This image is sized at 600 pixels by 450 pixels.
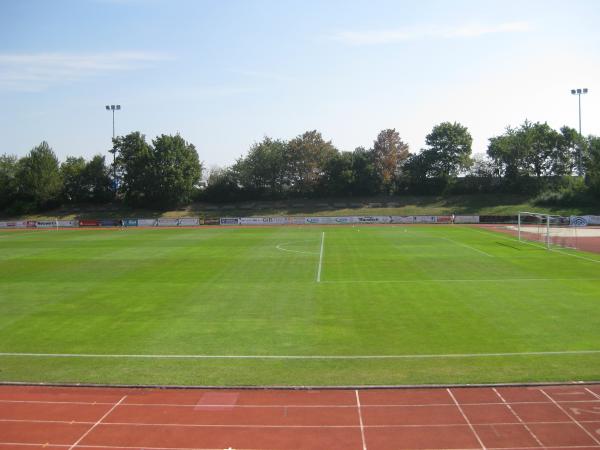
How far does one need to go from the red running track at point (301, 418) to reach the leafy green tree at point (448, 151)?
7682 cm

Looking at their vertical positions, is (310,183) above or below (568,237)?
above

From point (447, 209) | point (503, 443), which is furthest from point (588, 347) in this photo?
point (447, 209)

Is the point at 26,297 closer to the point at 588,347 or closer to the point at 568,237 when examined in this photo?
the point at 588,347

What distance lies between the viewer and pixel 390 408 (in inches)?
439

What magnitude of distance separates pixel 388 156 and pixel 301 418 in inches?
3129

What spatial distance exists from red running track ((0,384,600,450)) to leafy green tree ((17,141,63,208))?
79835mm

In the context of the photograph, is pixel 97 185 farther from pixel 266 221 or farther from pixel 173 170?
pixel 266 221

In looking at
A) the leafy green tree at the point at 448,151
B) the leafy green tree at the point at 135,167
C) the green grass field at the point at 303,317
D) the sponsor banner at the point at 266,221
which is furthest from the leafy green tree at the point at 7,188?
the leafy green tree at the point at 448,151

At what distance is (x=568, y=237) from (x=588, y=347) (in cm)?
3384

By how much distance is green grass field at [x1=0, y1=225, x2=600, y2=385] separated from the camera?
1352 centimetres

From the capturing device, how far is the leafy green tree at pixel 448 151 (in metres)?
85.3

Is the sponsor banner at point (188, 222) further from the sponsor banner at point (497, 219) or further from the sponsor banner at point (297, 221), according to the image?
the sponsor banner at point (497, 219)

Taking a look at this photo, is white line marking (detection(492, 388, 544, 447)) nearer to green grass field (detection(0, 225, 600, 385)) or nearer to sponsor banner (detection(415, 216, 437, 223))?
green grass field (detection(0, 225, 600, 385))

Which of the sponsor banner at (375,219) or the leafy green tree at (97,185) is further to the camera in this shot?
the leafy green tree at (97,185)
